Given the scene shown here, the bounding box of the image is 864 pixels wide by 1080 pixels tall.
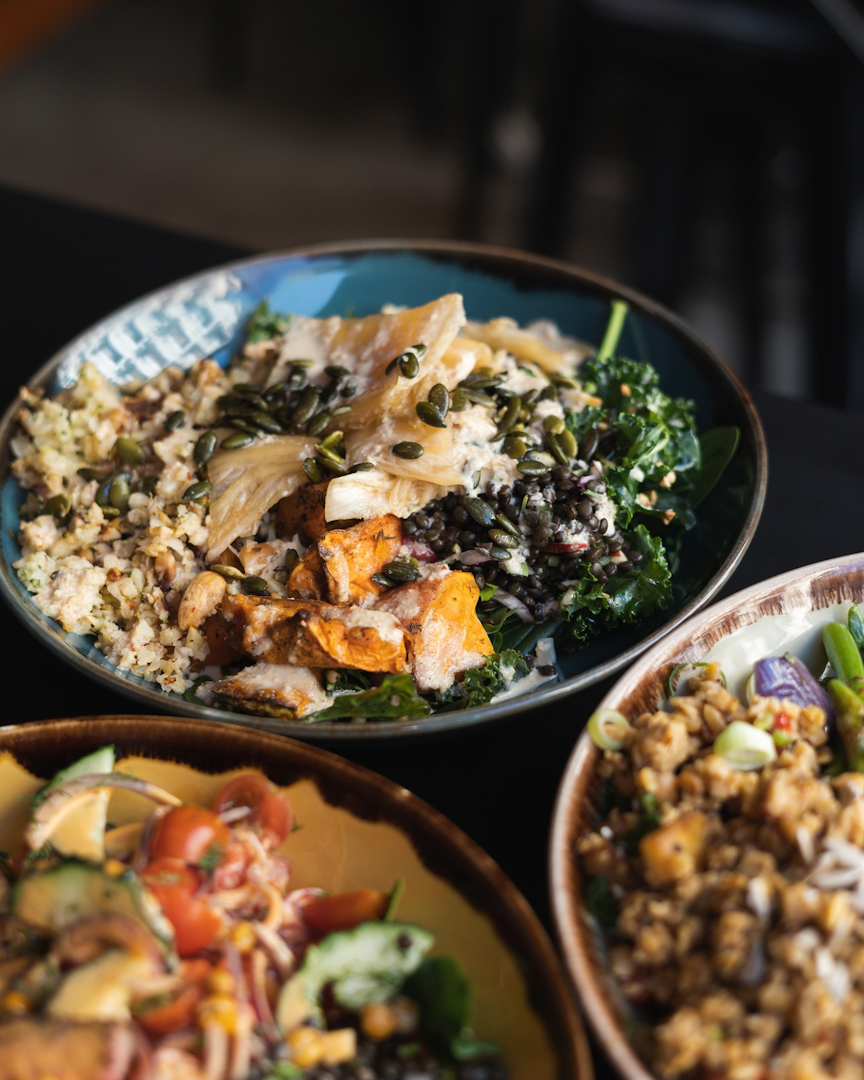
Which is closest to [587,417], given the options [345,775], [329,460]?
[329,460]

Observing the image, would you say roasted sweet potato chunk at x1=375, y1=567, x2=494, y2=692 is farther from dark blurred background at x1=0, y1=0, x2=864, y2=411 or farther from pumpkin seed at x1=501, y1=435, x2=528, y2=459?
dark blurred background at x1=0, y1=0, x2=864, y2=411

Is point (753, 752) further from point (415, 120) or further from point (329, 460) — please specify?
point (415, 120)

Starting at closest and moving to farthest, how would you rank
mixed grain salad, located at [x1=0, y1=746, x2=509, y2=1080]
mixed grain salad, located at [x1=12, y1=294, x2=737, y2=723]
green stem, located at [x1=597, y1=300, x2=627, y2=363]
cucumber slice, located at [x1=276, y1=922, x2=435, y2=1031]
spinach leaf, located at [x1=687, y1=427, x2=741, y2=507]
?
mixed grain salad, located at [x1=0, y1=746, x2=509, y2=1080] → cucumber slice, located at [x1=276, y1=922, x2=435, y2=1031] → mixed grain salad, located at [x1=12, y1=294, x2=737, y2=723] → spinach leaf, located at [x1=687, y1=427, x2=741, y2=507] → green stem, located at [x1=597, y1=300, x2=627, y2=363]

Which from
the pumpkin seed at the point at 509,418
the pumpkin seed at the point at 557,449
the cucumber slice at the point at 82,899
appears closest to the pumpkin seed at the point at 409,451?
the pumpkin seed at the point at 509,418

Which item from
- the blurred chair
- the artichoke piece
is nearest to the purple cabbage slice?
the artichoke piece

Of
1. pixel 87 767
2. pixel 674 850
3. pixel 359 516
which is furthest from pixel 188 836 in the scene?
pixel 359 516

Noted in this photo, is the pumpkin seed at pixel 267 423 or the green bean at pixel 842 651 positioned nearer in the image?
the green bean at pixel 842 651

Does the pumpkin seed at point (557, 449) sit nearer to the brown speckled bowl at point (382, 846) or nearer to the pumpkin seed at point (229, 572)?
the pumpkin seed at point (229, 572)
